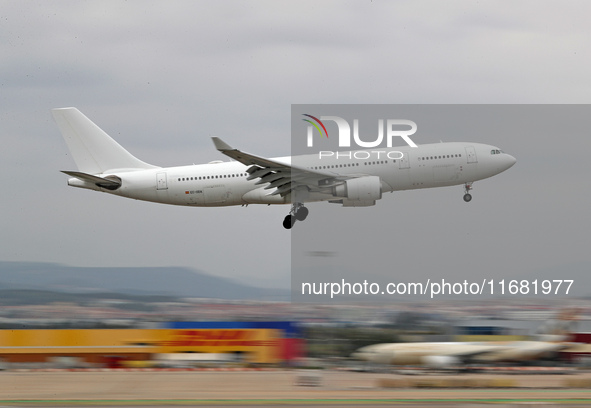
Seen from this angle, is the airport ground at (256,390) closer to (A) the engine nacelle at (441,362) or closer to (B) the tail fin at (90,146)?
(A) the engine nacelle at (441,362)

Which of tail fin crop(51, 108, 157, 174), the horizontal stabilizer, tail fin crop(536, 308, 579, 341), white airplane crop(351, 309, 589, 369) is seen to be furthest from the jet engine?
tail fin crop(51, 108, 157, 174)

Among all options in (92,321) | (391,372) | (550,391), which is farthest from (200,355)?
(92,321)

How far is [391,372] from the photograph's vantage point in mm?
33844

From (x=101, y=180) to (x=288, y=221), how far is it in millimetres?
10308

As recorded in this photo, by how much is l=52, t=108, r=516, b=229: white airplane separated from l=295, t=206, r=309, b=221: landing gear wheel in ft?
0.18

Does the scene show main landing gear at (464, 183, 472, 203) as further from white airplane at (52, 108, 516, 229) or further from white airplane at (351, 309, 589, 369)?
white airplane at (351, 309, 589, 369)

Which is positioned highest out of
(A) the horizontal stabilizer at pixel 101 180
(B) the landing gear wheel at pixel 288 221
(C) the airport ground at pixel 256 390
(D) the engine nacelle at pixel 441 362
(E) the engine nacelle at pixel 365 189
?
(A) the horizontal stabilizer at pixel 101 180

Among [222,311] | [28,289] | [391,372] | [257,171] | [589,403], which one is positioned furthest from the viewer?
[28,289]

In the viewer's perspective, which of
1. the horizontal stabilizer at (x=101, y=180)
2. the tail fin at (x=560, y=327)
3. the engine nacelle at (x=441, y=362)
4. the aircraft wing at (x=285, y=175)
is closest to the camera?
the engine nacelle at (x=441, y=362)

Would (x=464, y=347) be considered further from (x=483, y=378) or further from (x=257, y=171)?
(x=257, y=171)

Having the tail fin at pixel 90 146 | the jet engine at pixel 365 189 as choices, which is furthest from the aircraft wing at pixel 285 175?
the tail fin at pixel 90 146

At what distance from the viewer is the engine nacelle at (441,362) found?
3422cm

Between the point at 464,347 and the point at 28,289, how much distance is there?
130 feet

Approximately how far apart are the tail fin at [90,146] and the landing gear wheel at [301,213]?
10073 millimetres
